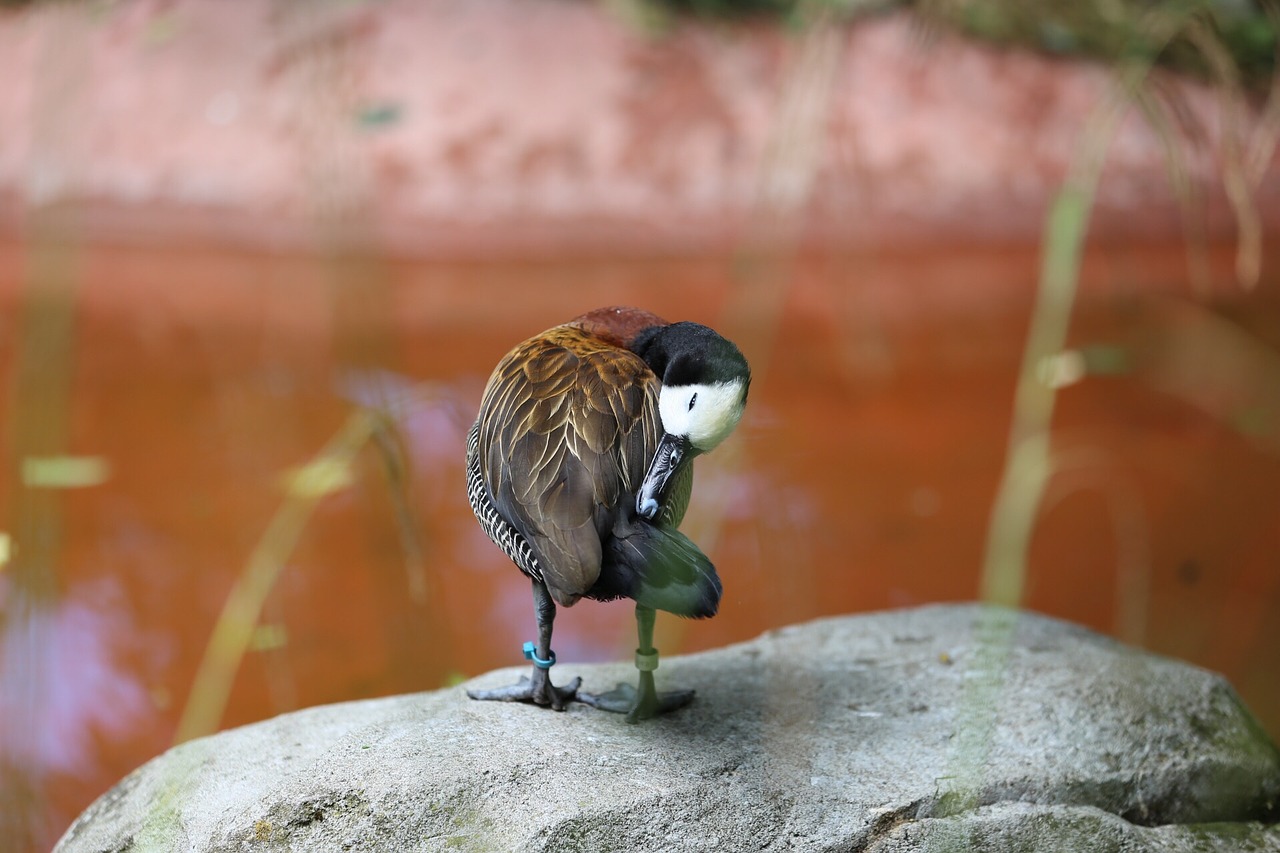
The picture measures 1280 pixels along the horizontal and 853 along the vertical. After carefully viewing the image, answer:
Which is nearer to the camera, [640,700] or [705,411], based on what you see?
[705,411]

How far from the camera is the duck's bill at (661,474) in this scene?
1.95 meters

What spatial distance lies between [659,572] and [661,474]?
0.21m

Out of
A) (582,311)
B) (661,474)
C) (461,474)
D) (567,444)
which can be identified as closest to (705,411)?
(661,474)

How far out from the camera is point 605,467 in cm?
199

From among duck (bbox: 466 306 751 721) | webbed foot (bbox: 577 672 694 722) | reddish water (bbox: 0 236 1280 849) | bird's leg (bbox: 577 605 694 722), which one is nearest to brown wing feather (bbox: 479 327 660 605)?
duck (bbox: 466 306 751 721)

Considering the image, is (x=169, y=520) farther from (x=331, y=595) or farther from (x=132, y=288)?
(x=132, y=288)

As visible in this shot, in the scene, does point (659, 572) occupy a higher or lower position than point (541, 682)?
higher

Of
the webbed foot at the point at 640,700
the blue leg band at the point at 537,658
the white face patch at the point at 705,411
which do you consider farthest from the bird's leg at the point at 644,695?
the white face patch at the point at 705,411

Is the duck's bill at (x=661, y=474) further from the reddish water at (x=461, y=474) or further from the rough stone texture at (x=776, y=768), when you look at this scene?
the rough stone texture at (x=776, y=768)

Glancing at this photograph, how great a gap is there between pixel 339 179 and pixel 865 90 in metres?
6.41

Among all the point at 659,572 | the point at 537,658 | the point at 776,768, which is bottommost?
the point at 776,768

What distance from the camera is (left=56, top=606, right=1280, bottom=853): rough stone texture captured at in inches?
73.9

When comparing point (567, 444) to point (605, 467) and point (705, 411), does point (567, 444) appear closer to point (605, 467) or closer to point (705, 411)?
point (605, 467)

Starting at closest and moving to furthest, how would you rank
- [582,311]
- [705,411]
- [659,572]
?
1. [659,572]
2. [705,411]
3. [582,311]
